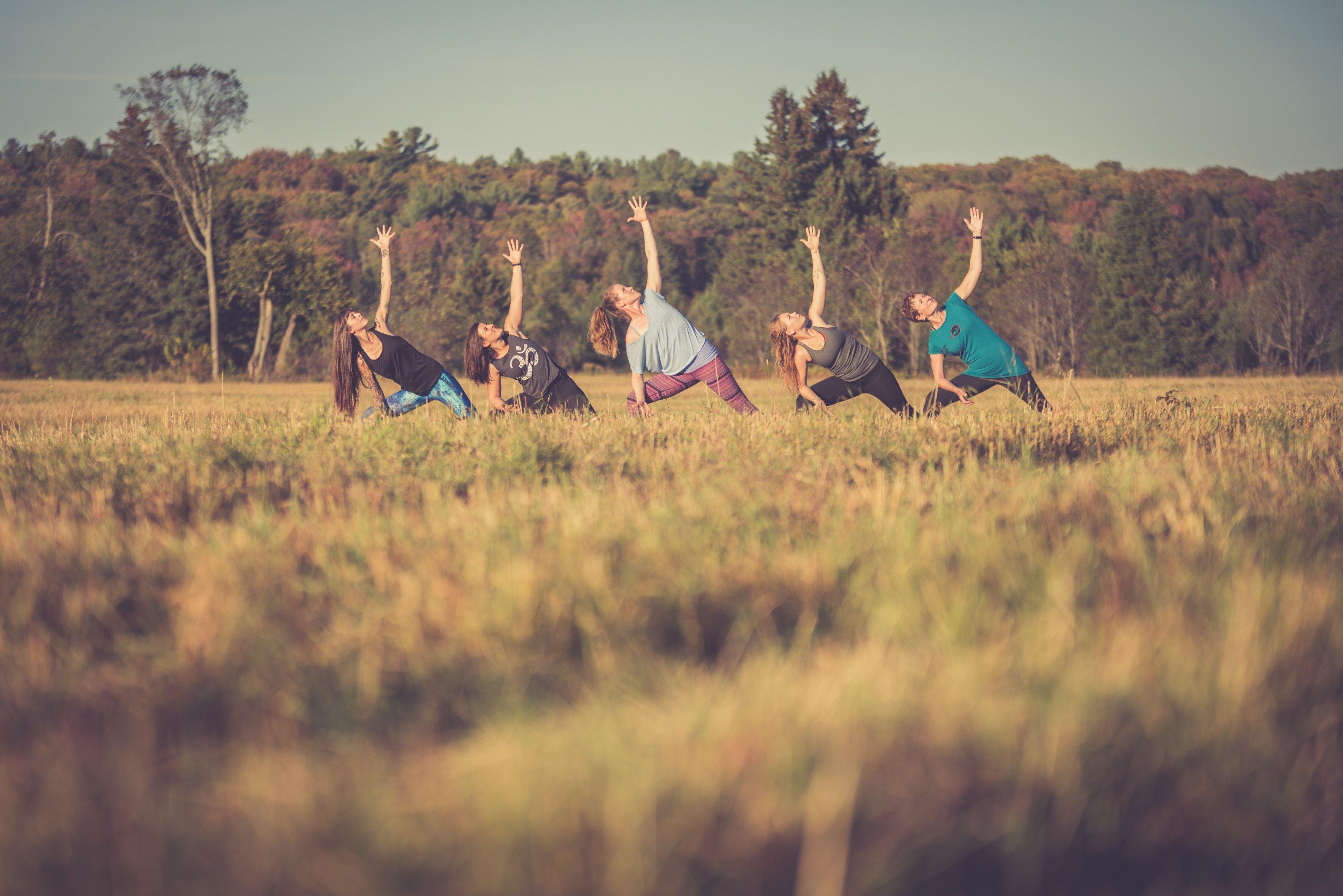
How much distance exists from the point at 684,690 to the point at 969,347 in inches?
314

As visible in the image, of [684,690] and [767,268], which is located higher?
[767,268]

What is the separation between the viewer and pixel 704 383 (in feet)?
31.2

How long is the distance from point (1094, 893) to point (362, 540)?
252cm

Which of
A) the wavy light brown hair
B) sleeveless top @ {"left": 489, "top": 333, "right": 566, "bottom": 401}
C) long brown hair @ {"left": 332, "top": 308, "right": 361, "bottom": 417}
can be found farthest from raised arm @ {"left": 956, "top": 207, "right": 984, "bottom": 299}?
long brown hair @ {"left": 332, "top": 308, "right": 361, "bottom": 417}

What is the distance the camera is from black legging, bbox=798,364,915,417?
966 cm

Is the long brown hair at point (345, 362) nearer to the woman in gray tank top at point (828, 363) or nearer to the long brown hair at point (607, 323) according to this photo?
the long brown hair at point (607, 323)

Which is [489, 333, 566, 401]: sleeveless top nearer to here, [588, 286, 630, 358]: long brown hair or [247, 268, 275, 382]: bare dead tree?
[588, 286, 630, 358]: long brown hair

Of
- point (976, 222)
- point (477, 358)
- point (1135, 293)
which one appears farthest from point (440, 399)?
Result: point (1135, 293)

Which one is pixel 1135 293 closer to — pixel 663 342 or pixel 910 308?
pixel 910 308

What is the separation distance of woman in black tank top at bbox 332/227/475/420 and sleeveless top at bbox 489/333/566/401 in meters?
0.55

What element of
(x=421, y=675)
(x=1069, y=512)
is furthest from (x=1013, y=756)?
(x=1069, y=512)

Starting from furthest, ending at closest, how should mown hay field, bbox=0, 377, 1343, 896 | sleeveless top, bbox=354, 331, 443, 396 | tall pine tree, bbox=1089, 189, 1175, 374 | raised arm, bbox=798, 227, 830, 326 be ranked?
tall pine tree, bbox=1089, 189, 1175, 374 → sleeveless top, bbox=354, 331, 443, 396 → raised arm, bbox=798, 227, 830, 326 → mown hay field, bbox=0, 377, 1343, 896

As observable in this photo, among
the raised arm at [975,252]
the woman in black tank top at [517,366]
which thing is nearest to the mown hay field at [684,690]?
the raised arm at [975,252]

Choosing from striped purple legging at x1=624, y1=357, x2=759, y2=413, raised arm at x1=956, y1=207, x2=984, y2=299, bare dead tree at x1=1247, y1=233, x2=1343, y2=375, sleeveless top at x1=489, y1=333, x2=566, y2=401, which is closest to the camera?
raised arm at x1=956, y1=207, x2=984, y2=299
